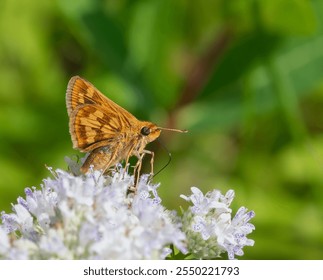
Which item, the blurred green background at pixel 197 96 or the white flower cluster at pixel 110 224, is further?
the blurred green background at pixel 197 96

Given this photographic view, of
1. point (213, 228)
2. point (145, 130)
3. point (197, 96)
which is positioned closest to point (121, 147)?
point (145, 130)

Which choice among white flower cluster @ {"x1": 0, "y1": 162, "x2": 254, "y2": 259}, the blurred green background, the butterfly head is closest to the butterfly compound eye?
the butterfly head

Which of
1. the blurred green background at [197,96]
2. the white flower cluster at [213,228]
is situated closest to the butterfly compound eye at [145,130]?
the white flower cluster at [213,228]

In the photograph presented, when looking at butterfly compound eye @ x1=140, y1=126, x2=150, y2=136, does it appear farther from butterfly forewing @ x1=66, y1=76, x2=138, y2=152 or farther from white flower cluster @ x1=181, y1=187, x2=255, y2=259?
white flower cluster @ x1=181, y1=187, x2=255, y2=259

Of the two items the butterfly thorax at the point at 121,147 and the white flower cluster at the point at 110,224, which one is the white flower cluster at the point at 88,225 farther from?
the butterfly thorax at the point at 121,147

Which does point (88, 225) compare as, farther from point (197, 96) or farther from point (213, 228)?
point (197, 96)

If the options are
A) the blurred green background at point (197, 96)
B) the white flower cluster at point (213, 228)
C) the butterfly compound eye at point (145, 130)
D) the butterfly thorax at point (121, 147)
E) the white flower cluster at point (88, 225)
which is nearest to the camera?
the white flower cluster at point (88, 225)
